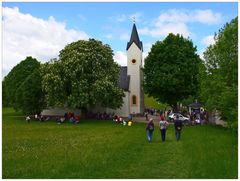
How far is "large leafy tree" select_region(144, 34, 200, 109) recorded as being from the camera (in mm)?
61281

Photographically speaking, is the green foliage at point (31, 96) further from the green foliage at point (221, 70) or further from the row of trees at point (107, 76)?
the green foliage at point (221, 70)

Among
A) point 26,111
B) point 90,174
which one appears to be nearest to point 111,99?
point 26,111

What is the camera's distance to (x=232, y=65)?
4038cm

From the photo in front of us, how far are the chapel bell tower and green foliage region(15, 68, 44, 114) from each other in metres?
18.2

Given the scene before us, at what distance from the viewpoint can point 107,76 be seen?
57250mm

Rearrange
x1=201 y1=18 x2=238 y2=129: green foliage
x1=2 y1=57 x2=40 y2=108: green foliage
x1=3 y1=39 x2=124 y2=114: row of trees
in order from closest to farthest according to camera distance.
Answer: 1. x1=201 y1=18 x2=238 y2=129: green foliage
2. x1=3 y1=39 x2=124 y2=114: row of trees
3. x1=2 y1=57 x2=40 y2=108: green foliage

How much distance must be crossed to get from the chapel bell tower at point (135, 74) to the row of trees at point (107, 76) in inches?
363

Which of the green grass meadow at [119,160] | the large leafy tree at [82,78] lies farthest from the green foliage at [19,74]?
the green grass meadow at [119,160]

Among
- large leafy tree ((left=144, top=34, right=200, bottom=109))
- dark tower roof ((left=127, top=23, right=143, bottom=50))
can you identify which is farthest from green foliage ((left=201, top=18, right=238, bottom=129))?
dark tower roof ((left=127, top=23, right=143, bottom=50))

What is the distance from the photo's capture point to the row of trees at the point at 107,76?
159ft

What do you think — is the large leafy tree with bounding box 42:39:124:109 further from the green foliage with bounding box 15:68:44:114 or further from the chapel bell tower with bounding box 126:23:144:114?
the chapel bell tower with bounding box 126:23:144:114

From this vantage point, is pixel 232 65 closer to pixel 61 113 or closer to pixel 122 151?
pixel 122 151

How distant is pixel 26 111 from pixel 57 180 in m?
46.7

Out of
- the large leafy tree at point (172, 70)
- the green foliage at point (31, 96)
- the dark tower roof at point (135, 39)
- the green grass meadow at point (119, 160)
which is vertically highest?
the dark tower roof at point (135, 39)
